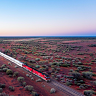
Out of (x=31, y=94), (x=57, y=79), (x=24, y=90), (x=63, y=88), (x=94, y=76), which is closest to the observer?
(x=31, y=94)

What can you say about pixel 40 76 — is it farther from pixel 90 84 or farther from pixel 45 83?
pixel 90 84

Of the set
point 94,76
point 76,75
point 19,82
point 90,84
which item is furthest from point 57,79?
point 94,76

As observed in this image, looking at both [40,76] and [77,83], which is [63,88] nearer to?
[77,83]

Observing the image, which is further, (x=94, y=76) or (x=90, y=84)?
(x=94, y=76)

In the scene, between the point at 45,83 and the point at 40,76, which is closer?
the point at 45,83

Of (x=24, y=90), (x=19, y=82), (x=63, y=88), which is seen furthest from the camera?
(x=19, y=82)

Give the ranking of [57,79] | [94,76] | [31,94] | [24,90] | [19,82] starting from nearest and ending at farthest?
[31,94]
[24,90]
[19,82]
[57,79]
[94,76]

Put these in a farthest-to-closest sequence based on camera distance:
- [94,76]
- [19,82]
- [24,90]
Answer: [94,76]
[19,82]
[24,90]

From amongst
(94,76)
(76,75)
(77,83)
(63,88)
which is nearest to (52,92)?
(63,88)
